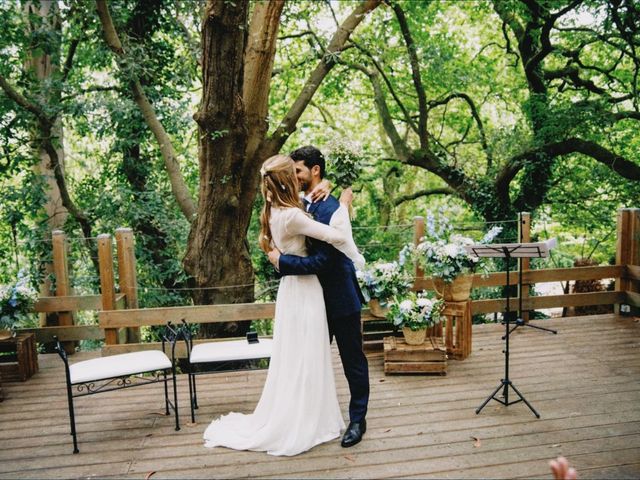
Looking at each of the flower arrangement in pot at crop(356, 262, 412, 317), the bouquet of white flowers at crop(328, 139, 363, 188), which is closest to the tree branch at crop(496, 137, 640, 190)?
the flower arrangement in pot at crop(356, 262, 412, 317)

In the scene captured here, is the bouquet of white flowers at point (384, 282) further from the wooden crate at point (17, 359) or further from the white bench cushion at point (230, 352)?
the wooden crate at point (17, 359)

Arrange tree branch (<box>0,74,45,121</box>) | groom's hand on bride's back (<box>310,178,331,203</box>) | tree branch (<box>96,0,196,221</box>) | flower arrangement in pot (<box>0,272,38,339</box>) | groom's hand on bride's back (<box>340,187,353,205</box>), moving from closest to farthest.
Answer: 1. groom's hand on bride's back (<box>310,178,331,203</box>)
2. groom's hand on bride's back (<box>340,187,353,205</box>)
3. flower arrangement in pot (<box>0,272,38,339</box>)
4. tree branch (<box>96,0,196,221</box>)
5. tree branch (<box>0,74,45,121</box>)

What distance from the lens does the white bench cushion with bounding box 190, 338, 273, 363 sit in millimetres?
3896

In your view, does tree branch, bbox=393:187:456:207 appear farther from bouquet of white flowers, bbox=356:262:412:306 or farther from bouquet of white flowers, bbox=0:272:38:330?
bouquet of white flowers, bbox=0:272:38:330

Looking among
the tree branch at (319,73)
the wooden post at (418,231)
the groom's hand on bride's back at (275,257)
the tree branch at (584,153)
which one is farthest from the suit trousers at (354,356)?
the tree branch at (584,153)

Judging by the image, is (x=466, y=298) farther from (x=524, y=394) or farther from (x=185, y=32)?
(x=185, y=32)

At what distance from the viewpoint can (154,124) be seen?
7.03m

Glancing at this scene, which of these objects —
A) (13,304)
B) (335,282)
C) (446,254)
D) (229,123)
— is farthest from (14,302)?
(446,254)

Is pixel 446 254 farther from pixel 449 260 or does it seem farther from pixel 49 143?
pixel 49 143

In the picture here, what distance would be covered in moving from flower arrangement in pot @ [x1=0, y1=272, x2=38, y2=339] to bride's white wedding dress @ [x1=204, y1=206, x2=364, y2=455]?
2735mm

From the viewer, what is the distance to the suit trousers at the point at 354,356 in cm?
357

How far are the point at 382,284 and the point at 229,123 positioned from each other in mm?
2271

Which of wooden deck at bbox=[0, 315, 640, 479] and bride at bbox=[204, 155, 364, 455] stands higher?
bride at bbox=[204, 155, 364, 455]

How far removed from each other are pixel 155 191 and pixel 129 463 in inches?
206
